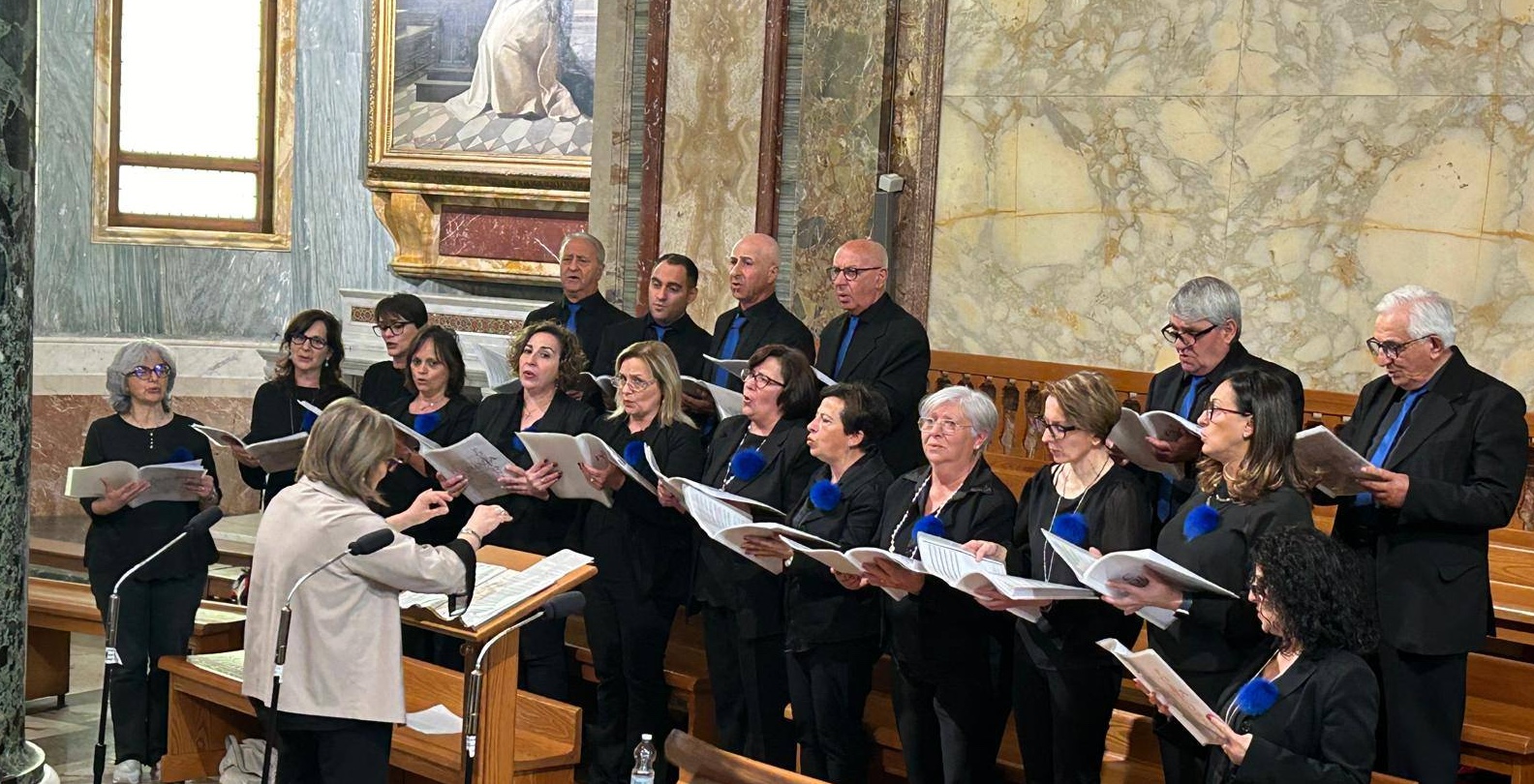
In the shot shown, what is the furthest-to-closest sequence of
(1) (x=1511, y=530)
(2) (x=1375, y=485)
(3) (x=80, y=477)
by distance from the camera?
1. (1) (x=1511, y=530)
2. (3) (x=80, y=477)
3. (2) (x=1375, y=485)

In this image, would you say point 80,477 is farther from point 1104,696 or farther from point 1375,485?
point 1375,485

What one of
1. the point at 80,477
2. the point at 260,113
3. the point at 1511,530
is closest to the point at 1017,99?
the point at 1511,530

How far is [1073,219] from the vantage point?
7.88 m

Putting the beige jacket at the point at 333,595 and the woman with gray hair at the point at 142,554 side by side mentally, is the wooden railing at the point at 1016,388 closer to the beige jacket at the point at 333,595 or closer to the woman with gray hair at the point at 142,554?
the woman with gray hair at the point at 142,554

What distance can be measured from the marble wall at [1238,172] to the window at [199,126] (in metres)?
5.44

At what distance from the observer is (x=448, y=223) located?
11398 millimetres

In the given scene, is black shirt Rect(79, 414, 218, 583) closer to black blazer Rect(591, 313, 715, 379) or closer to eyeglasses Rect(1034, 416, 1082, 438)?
black blazer Rect(591, 313, 715, 379)

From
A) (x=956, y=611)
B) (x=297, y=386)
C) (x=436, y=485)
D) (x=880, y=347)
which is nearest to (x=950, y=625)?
(x=956, y=611)

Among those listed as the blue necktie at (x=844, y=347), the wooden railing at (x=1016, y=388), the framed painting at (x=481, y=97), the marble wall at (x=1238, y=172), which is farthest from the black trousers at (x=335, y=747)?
the framed painting at (x=481, y=97)

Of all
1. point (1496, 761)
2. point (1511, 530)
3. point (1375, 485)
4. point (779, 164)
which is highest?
point (779, 164)

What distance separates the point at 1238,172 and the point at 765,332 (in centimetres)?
225

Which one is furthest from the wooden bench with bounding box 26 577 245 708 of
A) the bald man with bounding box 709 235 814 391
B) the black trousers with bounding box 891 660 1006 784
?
the black trousers with bounding box 891 660 1006 784

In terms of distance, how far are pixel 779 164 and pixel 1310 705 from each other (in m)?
5.02

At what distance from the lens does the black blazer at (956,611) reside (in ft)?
15.9
